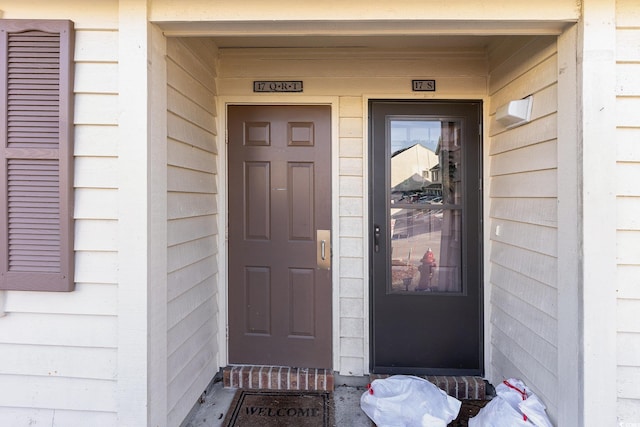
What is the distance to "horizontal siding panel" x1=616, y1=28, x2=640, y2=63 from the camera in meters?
1.54

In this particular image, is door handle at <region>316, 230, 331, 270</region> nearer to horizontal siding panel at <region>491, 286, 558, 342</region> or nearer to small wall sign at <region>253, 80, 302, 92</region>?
small wall sign at <region>253, 80, 302, 92</region>

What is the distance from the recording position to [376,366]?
97.5 inches

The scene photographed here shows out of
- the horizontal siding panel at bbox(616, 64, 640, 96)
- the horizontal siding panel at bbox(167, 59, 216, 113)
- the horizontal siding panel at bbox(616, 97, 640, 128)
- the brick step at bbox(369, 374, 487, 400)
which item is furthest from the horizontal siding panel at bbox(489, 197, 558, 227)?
the horizontal siding panel at bbox(167, 59, 216, 113)

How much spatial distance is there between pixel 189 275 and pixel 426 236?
1546 millimetres

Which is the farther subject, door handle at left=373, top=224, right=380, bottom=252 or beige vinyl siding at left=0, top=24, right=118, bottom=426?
door handle at left=373, top=224, right=380, bottom=252

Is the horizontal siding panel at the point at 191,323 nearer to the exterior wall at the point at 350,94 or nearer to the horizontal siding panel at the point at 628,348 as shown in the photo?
the exterior wall at the point at 350,94

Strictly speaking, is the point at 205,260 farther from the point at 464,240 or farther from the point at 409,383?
the point at 464,240

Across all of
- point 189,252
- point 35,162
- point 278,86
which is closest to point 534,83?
point 278,86

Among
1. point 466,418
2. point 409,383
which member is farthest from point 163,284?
point 466,418

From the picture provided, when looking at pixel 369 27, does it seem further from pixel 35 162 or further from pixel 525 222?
pixel 35 162

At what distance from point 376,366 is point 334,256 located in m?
0.80

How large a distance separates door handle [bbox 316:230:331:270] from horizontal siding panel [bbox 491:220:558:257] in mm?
1091

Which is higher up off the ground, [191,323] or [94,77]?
[94,77]

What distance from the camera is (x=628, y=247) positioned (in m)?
1.54
